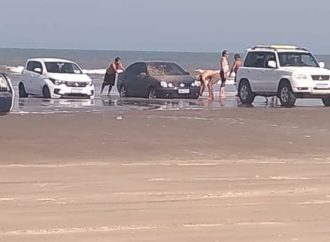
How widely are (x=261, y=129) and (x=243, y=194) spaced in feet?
31.4

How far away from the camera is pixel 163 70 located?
113 feet

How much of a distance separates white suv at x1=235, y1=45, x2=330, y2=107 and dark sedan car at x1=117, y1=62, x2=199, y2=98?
204cm

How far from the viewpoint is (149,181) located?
39.5 ft

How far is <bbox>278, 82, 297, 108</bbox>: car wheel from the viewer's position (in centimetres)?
2917

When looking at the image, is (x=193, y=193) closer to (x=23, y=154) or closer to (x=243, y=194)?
(x=243, y=194)

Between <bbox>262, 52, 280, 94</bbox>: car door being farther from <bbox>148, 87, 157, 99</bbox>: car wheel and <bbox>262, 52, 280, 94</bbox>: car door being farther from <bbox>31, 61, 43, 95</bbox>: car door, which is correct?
<bbox>31, 61, 43, 95</bbox>: car door

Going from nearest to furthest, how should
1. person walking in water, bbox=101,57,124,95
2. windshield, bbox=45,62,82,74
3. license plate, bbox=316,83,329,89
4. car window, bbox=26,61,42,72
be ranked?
license plate, bbox=316,83,329,89, windshield, bbox=45,62,82,74, car window, bbox=26,61,42,72, person walking in water, bbox=101,57,124,95

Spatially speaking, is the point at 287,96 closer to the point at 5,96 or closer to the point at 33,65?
the point at 33,65

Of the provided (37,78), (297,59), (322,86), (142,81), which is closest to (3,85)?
(37,78)

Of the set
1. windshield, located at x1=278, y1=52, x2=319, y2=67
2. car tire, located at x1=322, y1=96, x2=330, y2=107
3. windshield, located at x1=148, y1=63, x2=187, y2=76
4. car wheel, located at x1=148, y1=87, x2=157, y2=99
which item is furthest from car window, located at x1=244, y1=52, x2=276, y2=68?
car wheel, located at x1=148, y1=87, x2=157, y2=99

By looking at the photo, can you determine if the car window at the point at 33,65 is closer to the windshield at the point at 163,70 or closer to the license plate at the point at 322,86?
the windshield at the point at 163,70

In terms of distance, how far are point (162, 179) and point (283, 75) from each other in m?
17.9

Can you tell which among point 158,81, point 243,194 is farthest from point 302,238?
point 158,81

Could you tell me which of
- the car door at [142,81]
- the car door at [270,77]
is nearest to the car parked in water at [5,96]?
the car door at [270,77]
